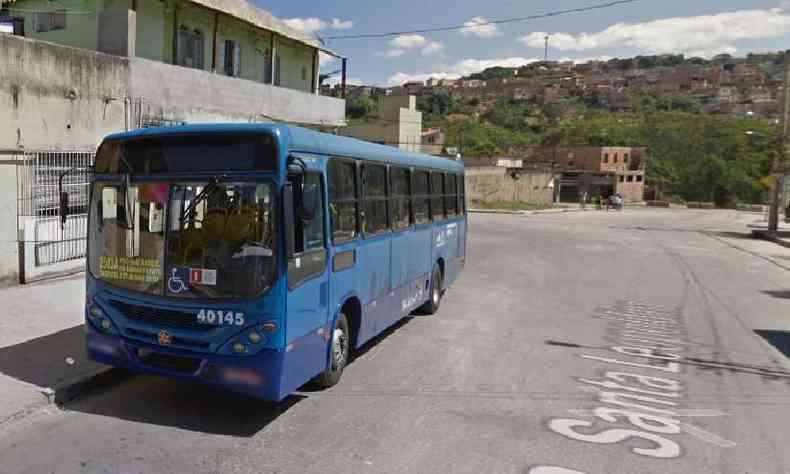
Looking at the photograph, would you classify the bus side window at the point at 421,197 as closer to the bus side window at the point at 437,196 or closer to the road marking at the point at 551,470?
the bus side window at the point at 437,196

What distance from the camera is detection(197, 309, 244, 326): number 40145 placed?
521 centimetres

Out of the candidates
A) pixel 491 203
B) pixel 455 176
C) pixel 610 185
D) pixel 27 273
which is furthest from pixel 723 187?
pixel 27 273

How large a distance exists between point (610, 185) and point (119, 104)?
75332 millimetres

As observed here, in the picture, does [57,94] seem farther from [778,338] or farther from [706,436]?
[778,338]

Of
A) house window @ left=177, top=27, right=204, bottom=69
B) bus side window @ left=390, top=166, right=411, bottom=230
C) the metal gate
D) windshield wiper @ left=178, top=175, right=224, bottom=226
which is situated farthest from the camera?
house window @ left=177, top=27, right=204, bottom=69

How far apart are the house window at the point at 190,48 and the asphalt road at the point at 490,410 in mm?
12820

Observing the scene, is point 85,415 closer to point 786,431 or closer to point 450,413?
point 450,413

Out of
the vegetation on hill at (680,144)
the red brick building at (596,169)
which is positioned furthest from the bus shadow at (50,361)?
the red brick building at (596,169)

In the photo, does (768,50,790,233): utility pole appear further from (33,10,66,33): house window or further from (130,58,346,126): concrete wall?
(33,10,66,33): house window

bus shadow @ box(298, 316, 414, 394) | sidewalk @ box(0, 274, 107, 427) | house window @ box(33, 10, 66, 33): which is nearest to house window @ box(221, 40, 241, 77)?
house window @ box(33, 10, 66, 33)

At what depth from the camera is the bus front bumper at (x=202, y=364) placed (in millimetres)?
5203

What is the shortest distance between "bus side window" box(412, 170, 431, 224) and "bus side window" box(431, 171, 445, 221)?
0.27 meters

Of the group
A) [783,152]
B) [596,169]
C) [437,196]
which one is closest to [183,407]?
[437,196]

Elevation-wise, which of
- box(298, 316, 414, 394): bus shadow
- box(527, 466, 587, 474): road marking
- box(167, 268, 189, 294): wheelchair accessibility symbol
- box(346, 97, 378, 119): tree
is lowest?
box(527, 466, 587, 474): road marking
